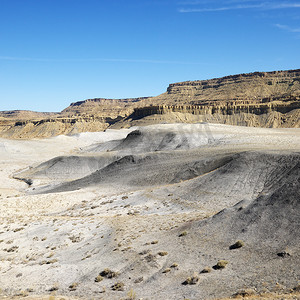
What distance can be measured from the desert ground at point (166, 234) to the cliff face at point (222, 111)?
92.0 m

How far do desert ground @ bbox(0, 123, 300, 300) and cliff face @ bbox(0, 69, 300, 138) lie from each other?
9203 centimetres

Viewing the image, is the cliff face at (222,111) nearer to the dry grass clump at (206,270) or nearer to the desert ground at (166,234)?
the desert ground at (166,234)

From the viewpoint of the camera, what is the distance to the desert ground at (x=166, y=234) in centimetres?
1123

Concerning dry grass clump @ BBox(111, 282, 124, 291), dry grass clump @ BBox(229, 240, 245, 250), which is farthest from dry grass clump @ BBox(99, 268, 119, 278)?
dry grass clump @ BBox(229, 240, 245, 250)

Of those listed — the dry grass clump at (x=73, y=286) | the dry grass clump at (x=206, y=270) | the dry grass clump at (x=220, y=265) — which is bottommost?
the dry grass clump at (x=73, y=286)

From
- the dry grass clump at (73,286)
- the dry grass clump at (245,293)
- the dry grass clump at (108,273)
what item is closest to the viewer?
the dry grass clump at (245,293)

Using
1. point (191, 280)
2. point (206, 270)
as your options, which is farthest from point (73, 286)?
point (206, 270)

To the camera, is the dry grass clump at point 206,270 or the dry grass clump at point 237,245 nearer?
the dry grass clump at point 206,270

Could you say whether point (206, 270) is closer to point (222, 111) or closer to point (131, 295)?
point (131, 295)

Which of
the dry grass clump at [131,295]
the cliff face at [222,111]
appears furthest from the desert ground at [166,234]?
the cliff face at [222,111]

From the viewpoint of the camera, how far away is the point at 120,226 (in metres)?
18.8

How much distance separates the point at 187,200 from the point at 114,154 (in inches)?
1255

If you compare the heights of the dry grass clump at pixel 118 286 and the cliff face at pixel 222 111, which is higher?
the cliff face at pixel 222 111

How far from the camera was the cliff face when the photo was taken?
122 m
